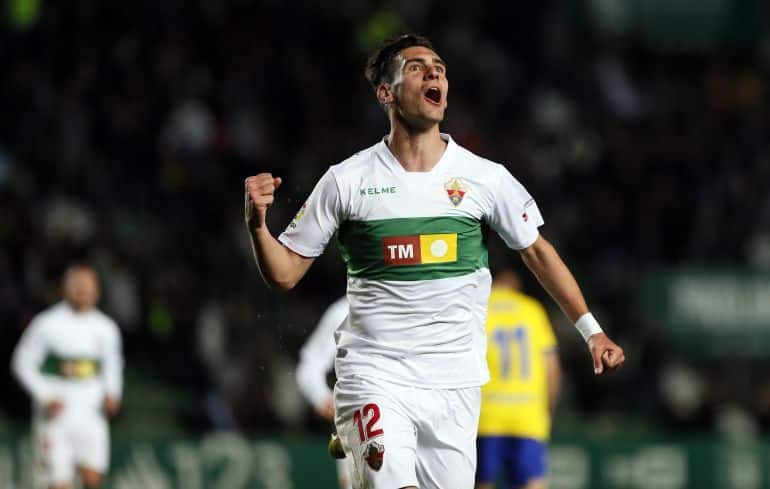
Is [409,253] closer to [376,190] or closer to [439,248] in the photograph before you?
[439,248]

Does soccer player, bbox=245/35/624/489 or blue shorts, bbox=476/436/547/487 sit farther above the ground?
soccer player, bbox=245/35/624/489

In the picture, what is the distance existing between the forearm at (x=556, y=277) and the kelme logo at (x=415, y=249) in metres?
0.41

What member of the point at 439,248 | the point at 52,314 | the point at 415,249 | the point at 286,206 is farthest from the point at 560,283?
the point at 286,206

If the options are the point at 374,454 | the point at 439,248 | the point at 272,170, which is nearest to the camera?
the point at 374,454

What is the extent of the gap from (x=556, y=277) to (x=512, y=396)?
163 inches

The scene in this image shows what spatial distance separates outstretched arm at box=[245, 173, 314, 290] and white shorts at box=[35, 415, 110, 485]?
22.4ft

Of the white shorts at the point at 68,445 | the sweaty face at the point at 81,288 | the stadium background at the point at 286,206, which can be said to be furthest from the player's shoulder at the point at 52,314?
the stadium background at the point at 286,206

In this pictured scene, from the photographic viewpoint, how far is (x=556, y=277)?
6398 mm

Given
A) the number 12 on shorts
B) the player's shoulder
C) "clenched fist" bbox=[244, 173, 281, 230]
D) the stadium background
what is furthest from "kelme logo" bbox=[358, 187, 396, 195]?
the stadium background

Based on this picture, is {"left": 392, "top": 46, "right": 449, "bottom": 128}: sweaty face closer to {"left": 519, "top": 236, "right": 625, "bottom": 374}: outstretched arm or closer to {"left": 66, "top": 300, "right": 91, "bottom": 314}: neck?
{"left": 519, "top": 236, "right": 625, "bottom": 374}: outstretched arm

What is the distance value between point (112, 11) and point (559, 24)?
248 inches

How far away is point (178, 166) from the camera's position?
16.4 meters

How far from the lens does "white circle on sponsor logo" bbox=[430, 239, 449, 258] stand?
6.24m

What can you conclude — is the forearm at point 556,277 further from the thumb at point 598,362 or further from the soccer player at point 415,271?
the thumb at point 598,362
